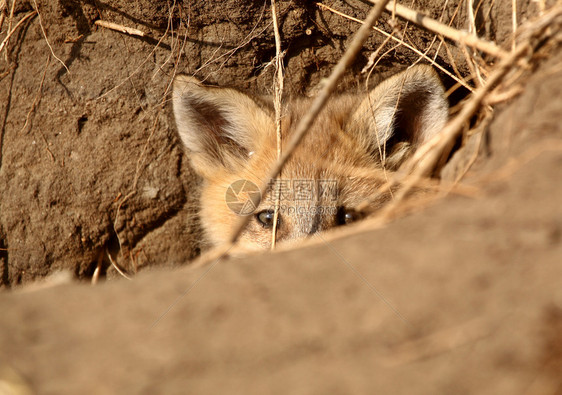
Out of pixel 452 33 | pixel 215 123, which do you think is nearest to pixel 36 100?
pixel 215 123

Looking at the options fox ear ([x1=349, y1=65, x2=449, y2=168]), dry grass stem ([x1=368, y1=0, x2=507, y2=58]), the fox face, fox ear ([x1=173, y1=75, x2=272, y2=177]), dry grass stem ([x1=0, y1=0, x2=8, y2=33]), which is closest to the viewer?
dry grass stem ([x1=368, y1=0, x2=507, y2=58])

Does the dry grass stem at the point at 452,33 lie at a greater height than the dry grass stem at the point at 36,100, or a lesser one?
greater

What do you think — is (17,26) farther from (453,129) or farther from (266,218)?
(453,129)

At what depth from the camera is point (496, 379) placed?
1020 millimetres

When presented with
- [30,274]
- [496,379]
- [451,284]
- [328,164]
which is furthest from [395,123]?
[30,274]

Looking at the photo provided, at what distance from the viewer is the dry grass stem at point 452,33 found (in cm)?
199

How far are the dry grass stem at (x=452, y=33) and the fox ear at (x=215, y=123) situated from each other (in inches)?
40.1

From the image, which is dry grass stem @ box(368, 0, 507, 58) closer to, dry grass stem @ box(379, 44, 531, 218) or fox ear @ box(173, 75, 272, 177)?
dry grass stem @ box(379, 44, 531, 218)

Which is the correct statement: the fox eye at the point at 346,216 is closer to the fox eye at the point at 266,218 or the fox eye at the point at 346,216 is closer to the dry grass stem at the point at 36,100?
the fox eye at the point at 266,218

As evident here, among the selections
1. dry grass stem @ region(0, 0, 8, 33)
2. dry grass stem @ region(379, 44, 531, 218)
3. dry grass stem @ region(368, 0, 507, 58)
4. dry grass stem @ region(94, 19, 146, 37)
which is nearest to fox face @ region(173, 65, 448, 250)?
dry grass stem @ region(368, 0, 507, 58)

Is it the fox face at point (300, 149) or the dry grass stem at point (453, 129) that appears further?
the fox face at point (300, 149)

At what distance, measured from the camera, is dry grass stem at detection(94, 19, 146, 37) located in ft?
10.6

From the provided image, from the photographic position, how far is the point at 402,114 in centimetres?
302

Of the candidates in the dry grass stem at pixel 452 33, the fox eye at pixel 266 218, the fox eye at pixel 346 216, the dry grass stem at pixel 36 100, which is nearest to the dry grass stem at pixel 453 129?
the dry grass stem at pixel 452 33
